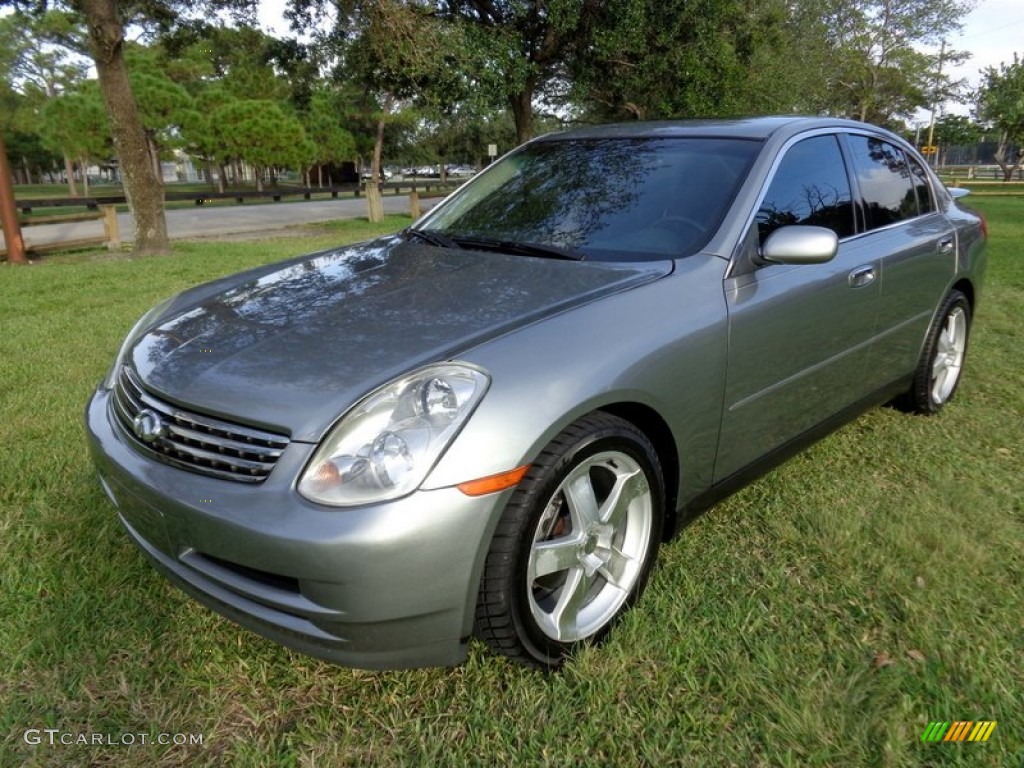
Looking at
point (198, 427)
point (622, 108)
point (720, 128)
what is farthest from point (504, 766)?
point (622, 108)

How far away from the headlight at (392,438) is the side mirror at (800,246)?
1.21 m

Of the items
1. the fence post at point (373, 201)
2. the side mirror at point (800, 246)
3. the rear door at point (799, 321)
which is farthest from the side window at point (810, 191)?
the fence post at point (373, 201)

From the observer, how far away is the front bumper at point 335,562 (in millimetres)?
1641

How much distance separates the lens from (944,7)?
38.2 metres

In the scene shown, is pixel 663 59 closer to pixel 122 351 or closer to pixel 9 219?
pixel 9 219

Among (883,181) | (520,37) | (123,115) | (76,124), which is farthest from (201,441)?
(76,124)

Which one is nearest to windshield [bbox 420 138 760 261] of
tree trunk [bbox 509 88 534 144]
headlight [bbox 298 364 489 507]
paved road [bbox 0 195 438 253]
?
Answer: headlight [bbox 298 364 489 507]

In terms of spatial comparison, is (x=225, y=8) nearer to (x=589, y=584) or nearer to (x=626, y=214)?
(x=626, y=214)

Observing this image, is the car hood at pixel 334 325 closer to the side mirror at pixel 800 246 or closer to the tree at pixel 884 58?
the side mirror at pixel 800 246

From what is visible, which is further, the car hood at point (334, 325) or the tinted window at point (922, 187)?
the tinted window at point (922, 187)

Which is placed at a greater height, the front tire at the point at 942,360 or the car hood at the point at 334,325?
the car hood at the point at 334,325

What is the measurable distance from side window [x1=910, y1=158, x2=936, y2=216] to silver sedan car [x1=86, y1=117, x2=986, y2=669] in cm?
53

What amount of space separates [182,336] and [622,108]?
16.3 meters

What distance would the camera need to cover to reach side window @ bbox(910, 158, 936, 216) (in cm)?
372
